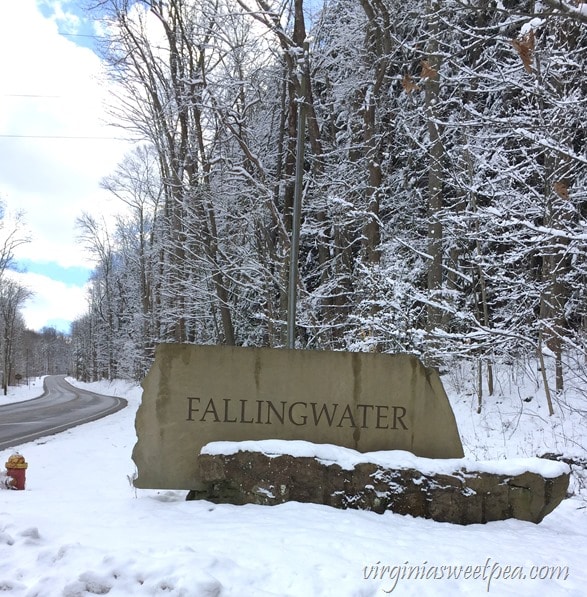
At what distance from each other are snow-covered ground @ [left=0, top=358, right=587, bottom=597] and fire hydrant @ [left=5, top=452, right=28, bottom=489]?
0.16 m

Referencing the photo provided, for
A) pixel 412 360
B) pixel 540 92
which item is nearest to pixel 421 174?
pixel 540 92

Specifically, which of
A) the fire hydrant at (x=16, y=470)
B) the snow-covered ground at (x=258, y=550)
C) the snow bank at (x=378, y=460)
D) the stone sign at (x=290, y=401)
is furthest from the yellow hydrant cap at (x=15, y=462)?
the snow bank at (x=378, y=460)

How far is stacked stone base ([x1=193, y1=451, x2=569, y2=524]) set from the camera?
4973 mm

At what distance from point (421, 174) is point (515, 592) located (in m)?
12.5

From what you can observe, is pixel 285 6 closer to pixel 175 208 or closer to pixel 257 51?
pixel 257 51

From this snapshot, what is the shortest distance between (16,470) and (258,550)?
3.67 metres

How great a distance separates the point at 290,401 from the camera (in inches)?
227

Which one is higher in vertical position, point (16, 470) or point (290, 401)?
point (290, 401)

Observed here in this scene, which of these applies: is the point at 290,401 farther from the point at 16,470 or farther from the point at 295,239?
the point at 295,239

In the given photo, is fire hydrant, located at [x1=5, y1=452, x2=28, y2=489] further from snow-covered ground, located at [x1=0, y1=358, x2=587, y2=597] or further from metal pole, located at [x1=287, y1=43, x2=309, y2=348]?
metal pole, located at [x1=287, y1=43, x2=309, y2=348]

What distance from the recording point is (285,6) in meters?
13.3

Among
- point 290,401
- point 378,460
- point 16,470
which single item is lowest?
point 16,470

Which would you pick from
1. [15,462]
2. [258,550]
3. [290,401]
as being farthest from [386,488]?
[15,462]

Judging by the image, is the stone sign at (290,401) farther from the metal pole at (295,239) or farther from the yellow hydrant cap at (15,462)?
the metal pole at (295,239)
